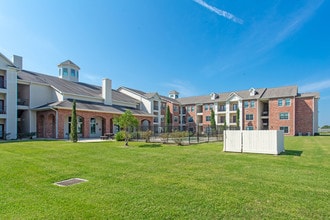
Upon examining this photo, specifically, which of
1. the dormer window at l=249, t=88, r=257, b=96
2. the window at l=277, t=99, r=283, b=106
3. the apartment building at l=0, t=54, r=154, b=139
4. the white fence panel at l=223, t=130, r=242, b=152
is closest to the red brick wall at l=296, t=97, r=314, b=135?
the window at l=277, t=99, r=283, b=106

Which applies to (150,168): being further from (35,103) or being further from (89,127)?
(35,103)

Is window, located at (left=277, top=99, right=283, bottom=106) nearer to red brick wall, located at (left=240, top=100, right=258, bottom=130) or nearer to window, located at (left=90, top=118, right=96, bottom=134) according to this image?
red brick wall, located at (left=240, top=100, right=258, bottom=130)

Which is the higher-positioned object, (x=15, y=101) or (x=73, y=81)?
(x=73, y=81)

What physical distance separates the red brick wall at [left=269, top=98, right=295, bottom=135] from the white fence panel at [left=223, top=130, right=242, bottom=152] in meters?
30.9

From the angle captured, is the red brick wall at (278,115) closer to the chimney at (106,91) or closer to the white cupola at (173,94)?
the white cupola at (173,94)

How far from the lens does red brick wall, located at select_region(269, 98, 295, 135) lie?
3800 centimetres

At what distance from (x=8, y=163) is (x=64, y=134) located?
1715 centimetres

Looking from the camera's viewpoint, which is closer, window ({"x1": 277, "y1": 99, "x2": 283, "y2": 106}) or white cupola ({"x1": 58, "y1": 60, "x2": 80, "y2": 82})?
white cupola ({"x1": 58, "y1": 60, "x2": 80, "y2": 82})

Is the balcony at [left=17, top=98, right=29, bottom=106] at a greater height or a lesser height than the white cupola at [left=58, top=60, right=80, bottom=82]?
lesser

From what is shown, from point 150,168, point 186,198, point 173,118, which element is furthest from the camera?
point 173,118

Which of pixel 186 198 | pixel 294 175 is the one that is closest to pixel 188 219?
pixel 186 198

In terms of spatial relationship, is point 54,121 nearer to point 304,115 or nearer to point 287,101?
point 287,101

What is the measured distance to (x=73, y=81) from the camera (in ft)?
114

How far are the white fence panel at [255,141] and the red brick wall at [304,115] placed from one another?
3047 cm
